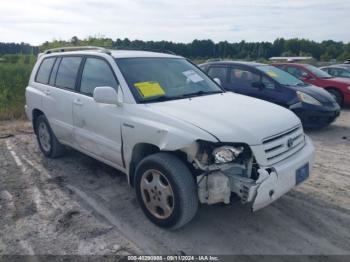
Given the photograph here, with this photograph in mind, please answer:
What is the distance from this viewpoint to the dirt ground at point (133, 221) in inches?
120

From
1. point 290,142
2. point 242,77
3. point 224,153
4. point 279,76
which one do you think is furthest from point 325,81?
point 224,153

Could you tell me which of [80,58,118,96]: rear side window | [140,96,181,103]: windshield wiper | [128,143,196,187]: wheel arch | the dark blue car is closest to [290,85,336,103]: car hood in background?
the dark blue car

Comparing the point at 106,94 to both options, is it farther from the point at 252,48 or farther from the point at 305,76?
the point at 252,48

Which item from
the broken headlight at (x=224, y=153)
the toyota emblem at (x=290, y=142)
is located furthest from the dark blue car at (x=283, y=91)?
the broken headlight at (x=224, y=153)

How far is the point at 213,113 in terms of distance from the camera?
10.7 ft

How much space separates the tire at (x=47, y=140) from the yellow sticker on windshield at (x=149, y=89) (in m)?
2.31

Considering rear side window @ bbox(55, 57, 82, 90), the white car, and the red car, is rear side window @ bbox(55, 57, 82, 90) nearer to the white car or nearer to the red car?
the white car

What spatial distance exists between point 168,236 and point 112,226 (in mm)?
628

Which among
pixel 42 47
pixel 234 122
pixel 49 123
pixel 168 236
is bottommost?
pixel 168 236

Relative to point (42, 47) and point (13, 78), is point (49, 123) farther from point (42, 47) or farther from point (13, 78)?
point (42, 47)

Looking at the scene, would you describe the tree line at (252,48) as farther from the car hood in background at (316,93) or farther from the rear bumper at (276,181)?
the rear bumper at (276,181)

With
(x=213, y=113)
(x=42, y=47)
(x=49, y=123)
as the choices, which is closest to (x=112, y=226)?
(x=213, y=113)

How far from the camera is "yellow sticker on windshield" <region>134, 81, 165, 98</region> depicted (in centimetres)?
360

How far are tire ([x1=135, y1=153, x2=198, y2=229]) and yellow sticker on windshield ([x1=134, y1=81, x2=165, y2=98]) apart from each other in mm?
770
